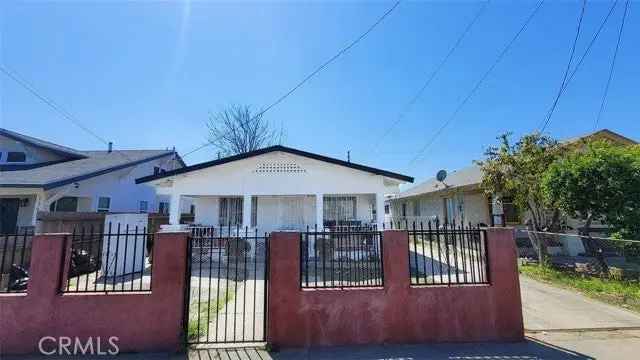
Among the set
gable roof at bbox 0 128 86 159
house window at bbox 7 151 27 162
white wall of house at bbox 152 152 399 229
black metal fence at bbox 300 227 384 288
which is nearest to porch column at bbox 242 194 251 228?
white wall of house at bbox 152 152 399 229

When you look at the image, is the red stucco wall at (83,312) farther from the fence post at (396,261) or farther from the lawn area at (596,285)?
the lawn area at (596,285)

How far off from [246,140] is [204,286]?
2210 cm

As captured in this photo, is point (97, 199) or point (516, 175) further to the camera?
point (97, 199)

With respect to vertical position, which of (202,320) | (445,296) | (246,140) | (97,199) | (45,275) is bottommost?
(202,320)

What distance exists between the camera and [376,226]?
12.3 meters

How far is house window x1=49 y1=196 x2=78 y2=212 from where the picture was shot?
14.7 meters

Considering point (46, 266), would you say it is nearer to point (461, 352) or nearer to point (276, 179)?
point (461, 352)

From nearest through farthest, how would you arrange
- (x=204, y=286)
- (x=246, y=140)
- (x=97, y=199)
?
1. (x=204, y=286)
2. (x=97, y=199)
3. (x=246, y=140)

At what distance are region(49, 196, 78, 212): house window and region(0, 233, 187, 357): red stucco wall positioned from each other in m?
12.5

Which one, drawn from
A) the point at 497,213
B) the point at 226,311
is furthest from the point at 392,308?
the point at 497,213

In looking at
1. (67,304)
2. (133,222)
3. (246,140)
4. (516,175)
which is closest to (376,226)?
(516,175)

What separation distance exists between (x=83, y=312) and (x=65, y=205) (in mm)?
13538

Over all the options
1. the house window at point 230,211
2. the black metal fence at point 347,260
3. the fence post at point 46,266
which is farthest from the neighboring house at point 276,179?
the fence post at point 46,266

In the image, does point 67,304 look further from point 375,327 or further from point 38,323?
point 375,327
